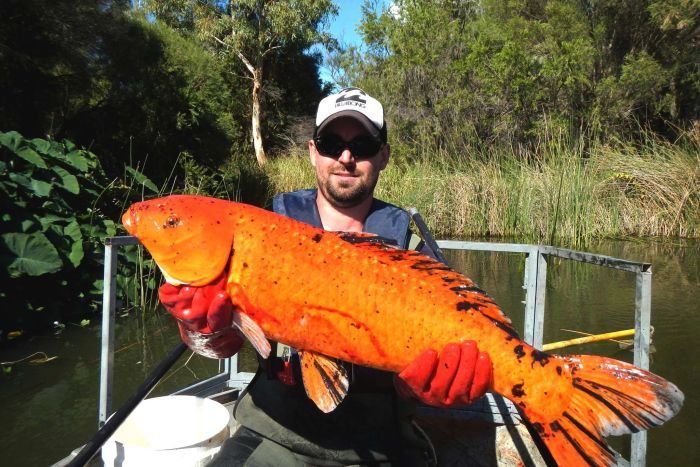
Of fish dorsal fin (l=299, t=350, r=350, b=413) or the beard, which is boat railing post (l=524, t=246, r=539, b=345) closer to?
the beard

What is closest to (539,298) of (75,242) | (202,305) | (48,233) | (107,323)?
(202,305)

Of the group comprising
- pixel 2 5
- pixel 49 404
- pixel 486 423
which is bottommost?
pixel 49 404

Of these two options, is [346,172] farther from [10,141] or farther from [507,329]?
[10,141]

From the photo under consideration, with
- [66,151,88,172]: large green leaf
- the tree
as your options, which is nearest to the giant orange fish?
[66,151,88,172]: large green leaf

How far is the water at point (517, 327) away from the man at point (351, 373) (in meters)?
1.88

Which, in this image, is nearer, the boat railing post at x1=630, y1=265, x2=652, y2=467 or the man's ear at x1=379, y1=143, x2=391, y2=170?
the boat railing post at x1=630, y1=265, x2=652, y2=467

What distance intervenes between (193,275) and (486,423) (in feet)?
8.23

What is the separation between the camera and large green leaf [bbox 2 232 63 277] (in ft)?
18.3

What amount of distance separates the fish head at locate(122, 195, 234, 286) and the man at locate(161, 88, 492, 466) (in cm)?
6

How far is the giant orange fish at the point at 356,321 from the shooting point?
1.77 meters

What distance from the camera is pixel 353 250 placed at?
6.26 feet

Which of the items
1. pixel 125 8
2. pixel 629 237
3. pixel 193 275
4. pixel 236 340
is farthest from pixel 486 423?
pixel 125 8

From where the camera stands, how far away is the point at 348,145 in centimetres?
275

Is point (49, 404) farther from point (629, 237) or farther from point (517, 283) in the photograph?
point (629, 237)
